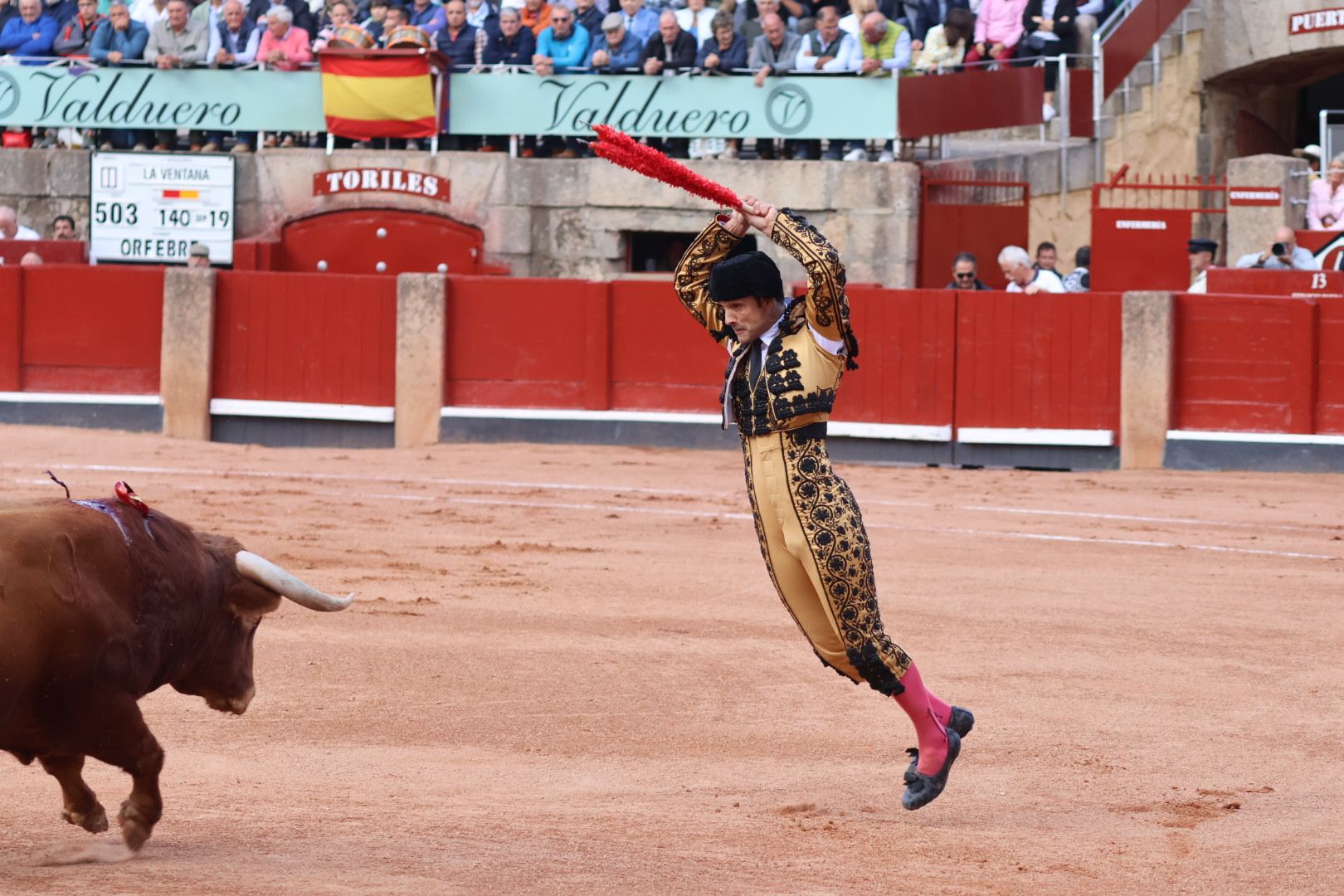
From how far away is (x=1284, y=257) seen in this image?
13.0 meters

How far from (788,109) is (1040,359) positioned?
3557 mm

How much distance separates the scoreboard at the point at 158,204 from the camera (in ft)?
52.3

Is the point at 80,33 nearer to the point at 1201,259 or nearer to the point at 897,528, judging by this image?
the point at 1201,259

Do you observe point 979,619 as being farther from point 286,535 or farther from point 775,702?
point 286,535

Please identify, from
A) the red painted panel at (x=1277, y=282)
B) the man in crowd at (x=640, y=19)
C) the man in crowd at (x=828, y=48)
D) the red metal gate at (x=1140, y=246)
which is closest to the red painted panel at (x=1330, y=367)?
the red painted panel at (x=1277, y=282)

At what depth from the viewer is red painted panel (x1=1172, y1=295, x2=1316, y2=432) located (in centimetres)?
1220

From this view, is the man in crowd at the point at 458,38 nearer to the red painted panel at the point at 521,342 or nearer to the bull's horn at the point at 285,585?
the red painted panel at the point at 521,342

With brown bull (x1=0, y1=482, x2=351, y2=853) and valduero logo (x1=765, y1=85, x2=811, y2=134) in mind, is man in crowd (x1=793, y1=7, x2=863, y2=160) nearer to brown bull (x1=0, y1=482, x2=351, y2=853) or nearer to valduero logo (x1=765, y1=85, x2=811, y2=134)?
valduero logo (x1=765, y1=85, x2=811, y2=134)

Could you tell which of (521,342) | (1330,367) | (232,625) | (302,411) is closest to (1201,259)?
(1330,367)

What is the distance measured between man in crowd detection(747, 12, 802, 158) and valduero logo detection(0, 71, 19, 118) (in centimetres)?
609

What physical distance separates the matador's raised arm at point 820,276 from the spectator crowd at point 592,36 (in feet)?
34.9

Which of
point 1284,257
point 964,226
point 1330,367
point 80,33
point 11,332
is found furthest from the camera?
point 80,33

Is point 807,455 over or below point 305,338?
below

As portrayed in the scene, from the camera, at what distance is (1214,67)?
16.4 m
